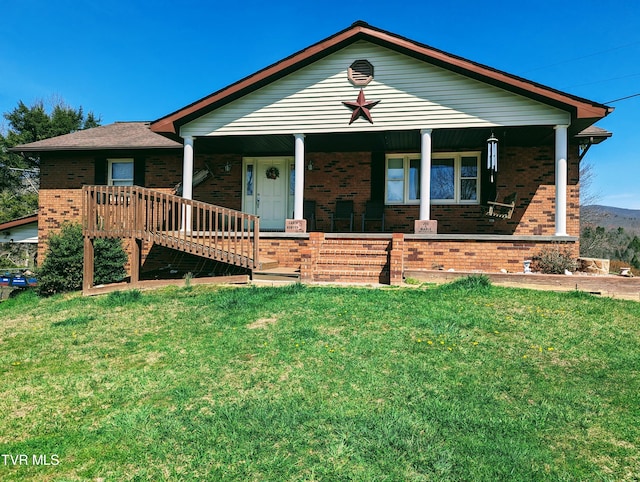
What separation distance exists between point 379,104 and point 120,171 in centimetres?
879

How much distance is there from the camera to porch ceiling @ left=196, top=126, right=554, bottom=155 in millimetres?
9859

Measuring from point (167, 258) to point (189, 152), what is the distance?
3.06m

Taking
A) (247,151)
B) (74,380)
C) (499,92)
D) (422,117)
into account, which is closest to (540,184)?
(499,92)

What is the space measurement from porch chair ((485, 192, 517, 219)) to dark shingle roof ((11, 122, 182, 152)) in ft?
30.0

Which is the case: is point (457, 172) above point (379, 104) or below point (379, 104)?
below

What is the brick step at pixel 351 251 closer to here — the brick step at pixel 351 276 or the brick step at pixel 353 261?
the brick step at pixel 353 261

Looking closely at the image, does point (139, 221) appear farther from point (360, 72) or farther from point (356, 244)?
point (360, 72)

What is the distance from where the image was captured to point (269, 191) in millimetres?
12672

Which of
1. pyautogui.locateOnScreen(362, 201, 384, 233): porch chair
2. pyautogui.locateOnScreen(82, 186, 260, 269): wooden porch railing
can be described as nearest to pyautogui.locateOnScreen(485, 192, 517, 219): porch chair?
pyautogui.locateOnScreen(362, 201, 384, 233): porch chair

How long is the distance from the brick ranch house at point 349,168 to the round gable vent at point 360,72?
0.08ft

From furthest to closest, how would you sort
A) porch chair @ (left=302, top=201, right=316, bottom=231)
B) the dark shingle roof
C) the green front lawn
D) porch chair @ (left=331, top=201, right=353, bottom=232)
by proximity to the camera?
the dark shingle roof → porch chair @ (left=302, top=201, right=316, bottom=231) → porch chair @ (left=331, top=201, right=353, bottom=232) → the green front lawn

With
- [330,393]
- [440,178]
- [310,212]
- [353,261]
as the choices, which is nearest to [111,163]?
[310,212]

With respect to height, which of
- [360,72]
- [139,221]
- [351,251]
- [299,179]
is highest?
[360,72]

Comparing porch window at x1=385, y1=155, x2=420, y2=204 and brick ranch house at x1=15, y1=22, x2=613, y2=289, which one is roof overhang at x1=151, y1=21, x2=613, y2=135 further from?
porch window at x1=385, y1=155, x2=420, y2=204
